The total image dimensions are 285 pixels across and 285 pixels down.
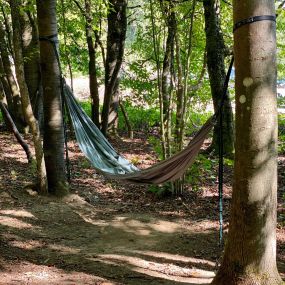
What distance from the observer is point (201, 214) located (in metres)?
4.01

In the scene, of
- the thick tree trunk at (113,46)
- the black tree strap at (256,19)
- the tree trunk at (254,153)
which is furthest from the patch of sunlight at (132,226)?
the thick tree trunk at (113,46)

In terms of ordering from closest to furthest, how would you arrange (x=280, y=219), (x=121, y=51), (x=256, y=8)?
(x=256, y=8), (x=280, y=219), (x=121, y=51)

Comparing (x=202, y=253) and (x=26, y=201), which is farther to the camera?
(x=26, y=201)

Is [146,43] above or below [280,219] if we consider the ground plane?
above

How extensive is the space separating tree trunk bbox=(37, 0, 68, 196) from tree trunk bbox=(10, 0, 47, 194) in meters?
0.12

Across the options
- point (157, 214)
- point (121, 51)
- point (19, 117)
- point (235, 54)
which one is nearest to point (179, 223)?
point (157, 214)

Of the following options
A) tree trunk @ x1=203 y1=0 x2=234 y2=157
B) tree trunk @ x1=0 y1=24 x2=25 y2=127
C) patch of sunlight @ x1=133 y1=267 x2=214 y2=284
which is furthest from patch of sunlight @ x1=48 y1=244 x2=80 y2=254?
tree trunk @ x1=0 y1=24 x2=25 y2=127

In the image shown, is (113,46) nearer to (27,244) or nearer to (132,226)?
(132,226)

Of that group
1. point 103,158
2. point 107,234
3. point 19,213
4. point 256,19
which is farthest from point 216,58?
point 256,19

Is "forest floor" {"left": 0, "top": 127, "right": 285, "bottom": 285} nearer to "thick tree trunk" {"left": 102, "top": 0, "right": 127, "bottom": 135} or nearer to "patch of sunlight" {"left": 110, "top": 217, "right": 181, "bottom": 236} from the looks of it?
"patch of sunlight" {"left": 110, "top": 217, "right": 181, "bottom": 236}

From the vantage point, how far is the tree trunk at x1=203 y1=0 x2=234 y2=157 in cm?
573

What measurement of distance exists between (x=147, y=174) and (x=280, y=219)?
53.1 inches

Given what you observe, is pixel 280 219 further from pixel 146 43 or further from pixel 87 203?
pixel 146 43

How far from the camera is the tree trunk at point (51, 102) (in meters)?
4.05
